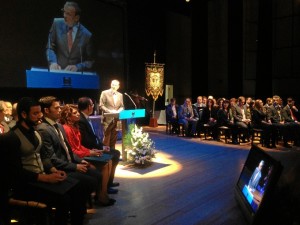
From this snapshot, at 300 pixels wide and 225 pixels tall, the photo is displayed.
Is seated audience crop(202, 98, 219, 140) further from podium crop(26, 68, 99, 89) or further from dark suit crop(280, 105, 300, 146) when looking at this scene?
podium crop(26, 68, 99, 89)

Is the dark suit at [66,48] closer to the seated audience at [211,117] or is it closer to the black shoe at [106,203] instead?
the seated audience at [211,117]

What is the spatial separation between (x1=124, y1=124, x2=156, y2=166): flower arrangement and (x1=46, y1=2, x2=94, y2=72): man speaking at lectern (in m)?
3.63

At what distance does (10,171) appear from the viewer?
242 centimetres

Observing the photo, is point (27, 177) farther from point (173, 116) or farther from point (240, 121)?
point (173, 116)

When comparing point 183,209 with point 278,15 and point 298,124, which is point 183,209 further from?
point 278,15

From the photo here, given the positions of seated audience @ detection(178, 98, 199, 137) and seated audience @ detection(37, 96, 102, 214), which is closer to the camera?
seated audience @ detection(37, 96, 102, 214)

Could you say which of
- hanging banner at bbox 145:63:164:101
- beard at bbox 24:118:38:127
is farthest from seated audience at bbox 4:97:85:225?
hanging banner at bbox 145:63:164:101

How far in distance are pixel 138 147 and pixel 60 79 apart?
3670 millimetres

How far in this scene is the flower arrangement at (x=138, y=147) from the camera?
17.8ft

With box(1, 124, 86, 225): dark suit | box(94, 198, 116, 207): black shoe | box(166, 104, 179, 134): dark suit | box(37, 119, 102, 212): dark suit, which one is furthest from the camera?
box(166, 104, 179, 134): dark suit

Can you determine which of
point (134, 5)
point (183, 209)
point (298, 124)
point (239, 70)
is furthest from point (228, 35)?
point (183, 209)

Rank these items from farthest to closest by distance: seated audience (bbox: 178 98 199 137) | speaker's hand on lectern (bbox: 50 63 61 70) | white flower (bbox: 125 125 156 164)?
1. seated audience (bbox: 178 98 199 137)
2. speaker's hand on lectern (bbox: 50 63 61 70)
3. white flower (bbox: 125 125 156 164)

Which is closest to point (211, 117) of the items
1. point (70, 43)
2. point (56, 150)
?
point (70, 43)

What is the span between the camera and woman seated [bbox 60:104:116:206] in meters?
3.53
